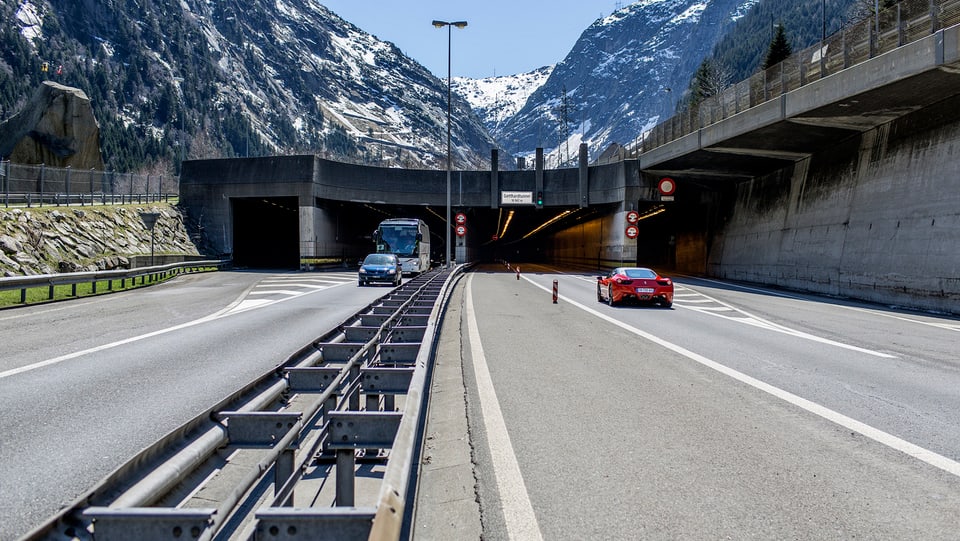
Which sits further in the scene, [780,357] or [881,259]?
[881,259]

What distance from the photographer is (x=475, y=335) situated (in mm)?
11930

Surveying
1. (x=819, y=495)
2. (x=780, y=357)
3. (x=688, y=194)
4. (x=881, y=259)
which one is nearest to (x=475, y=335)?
(x=780, y=357)

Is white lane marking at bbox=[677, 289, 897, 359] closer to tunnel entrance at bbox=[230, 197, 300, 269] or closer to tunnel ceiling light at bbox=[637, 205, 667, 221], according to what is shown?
tunnel ceiling light at bbox=[637, 205, 667, 221]

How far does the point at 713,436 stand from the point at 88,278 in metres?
21.3

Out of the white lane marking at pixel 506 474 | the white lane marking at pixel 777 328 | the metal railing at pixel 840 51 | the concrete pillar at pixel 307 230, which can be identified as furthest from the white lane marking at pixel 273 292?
the metal railing at pixel 840 51

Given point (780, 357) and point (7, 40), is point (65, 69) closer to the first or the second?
point (7, 40)

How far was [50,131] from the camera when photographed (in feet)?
177

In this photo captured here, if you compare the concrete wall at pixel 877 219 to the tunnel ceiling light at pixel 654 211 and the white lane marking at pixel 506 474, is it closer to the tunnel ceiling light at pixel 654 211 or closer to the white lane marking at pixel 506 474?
the tunnel ceiling light at pixel 654 211

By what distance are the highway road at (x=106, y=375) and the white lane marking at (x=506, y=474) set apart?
279 cm

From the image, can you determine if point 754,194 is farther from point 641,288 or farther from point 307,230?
point 307,230

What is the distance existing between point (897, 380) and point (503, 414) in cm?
561

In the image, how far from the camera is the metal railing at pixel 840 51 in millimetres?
18266

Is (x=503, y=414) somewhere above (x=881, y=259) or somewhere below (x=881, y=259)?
below

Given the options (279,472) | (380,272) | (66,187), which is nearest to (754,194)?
(380,272)
